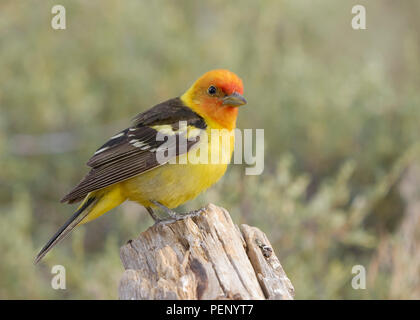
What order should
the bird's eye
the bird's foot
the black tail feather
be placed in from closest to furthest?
the bird's foot < the black tail feather < the bird's eye

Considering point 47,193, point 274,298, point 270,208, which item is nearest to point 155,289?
point 274,298

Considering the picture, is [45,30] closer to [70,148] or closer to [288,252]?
[70,148]

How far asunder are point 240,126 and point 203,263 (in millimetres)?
5299

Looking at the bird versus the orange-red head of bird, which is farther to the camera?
the orange-red head of bird

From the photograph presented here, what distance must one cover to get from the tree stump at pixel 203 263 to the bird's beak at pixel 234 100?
1.14m

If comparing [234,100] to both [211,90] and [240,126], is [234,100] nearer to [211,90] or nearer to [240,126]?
[211,90]

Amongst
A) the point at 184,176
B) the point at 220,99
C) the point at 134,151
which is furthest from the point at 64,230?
the point at 220,99

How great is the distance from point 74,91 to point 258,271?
5.36 metres

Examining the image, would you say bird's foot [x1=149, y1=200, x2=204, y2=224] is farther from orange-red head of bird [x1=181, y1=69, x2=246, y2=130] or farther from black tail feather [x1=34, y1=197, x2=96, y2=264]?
orange-red head of bird [x1=181, y1=69, x2=246, y2=130]

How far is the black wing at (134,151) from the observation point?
4.36 meters

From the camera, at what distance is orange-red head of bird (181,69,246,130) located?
4.69 m

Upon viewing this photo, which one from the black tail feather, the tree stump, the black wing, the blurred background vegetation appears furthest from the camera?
the blurred background vegetation

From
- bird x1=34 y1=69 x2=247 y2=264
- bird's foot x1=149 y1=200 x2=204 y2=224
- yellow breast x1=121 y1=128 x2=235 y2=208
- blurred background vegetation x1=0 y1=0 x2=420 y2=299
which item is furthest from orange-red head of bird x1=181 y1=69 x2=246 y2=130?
blurred background vegetation x1=0 y1=0 x2=420 y2=299

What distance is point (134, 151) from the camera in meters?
4.56
